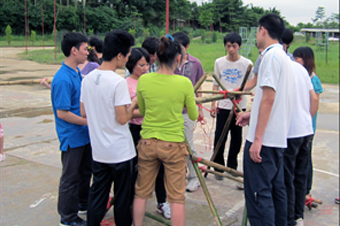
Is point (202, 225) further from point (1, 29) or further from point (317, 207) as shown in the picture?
point (1, 29)

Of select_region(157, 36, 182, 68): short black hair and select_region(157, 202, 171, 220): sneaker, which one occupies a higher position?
select_region(157, 36, 182, 68): short black hair

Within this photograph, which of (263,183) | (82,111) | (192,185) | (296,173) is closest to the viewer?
(263,183)

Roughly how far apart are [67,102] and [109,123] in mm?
424

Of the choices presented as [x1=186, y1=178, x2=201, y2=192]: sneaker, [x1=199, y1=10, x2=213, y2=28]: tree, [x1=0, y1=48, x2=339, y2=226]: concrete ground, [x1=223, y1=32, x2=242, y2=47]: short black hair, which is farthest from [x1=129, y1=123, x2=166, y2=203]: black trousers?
[x1=199, y1=10, x2=213, y2=28]: tree

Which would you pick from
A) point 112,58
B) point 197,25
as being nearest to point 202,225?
point 112,58

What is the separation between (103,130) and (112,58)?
1.67 feet

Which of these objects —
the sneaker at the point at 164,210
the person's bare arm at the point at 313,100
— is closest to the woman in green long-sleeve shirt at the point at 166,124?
the sneaker at the point at 164,210

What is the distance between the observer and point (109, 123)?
2135mm

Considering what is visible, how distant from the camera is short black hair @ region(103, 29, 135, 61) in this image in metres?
2.12

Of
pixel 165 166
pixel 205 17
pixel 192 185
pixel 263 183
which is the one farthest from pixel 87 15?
pixel 205 17

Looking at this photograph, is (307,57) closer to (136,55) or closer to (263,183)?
(263,183)

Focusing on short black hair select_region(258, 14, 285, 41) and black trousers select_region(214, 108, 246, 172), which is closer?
short black hair select_region(258, 14, 285, 41)

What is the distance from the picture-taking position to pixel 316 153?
4.84m

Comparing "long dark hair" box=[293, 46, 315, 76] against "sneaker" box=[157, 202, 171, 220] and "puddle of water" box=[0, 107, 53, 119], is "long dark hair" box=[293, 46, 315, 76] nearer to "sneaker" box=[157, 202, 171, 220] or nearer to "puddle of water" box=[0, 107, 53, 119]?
"sneaker" box=[157, 202, 171, 220]
